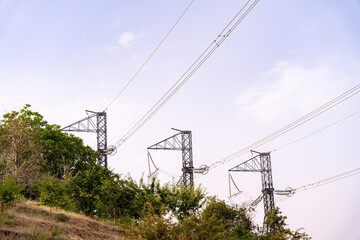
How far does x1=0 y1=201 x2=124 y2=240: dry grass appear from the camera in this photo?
24203 mm

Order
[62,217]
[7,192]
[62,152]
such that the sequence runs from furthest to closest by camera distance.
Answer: [62,152]
[62,217]
[7,192]

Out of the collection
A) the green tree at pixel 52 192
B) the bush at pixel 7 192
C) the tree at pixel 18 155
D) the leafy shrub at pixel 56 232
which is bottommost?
the leafy shrub at pixel 56 232

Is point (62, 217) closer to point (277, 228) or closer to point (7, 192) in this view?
point (7, 192)

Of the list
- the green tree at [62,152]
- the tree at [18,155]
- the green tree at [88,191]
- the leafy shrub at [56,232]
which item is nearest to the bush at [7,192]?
the leafy shrub at [56,232]

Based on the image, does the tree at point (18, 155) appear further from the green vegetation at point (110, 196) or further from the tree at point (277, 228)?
the tree at point (277, 228)

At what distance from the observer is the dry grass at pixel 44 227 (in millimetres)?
24203

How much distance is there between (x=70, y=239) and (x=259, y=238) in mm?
14019

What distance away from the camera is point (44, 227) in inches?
1035

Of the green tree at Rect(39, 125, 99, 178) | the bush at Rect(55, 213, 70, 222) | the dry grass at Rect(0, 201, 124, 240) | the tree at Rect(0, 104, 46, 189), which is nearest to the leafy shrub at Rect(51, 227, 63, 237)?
the dry grass at Rect(0, 201, 124, 240)

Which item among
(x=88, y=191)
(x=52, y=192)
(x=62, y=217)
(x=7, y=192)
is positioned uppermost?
(x=88, y=191)

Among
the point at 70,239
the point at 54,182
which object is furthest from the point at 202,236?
the point at 54,182

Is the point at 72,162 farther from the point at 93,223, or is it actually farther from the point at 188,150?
the point at 93,223

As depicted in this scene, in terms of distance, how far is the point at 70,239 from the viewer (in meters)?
25.9

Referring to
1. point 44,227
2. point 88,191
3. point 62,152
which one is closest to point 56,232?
point 44,227
